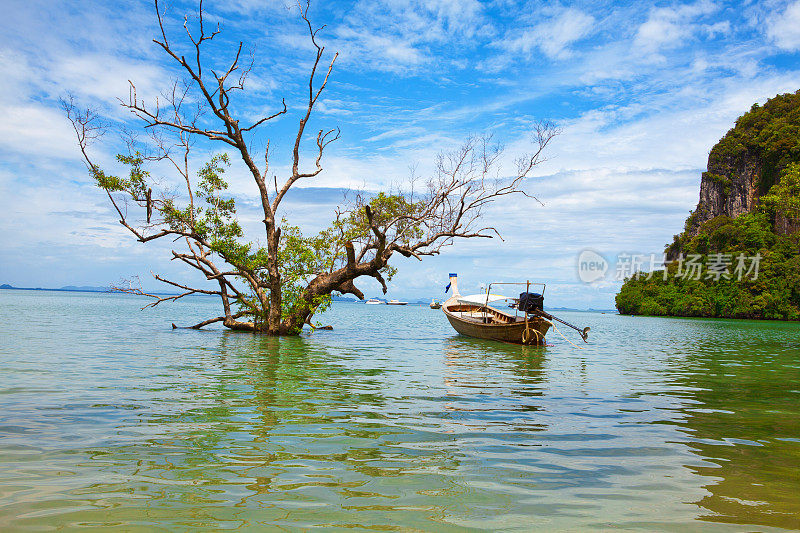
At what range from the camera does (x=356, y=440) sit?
20.5 feet

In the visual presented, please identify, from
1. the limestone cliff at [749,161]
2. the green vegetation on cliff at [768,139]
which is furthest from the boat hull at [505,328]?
the limestone cliff at [749,161]

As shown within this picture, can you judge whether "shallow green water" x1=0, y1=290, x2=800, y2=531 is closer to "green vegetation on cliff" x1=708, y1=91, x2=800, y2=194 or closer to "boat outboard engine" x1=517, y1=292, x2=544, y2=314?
"boat outboard engine" x1=517, y1=292, x2=544, y2=314

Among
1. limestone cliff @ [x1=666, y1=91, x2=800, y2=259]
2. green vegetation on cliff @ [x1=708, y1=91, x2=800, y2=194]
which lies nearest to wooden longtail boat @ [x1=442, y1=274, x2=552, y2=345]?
green vegetation on cliff @ [x1=708, y1=91, x2=800, y2=194]

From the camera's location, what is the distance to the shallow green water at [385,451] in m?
4.02

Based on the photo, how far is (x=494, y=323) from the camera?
2612 cm

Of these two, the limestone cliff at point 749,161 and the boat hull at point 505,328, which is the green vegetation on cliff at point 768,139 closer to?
the limestone cliff at point 749,161

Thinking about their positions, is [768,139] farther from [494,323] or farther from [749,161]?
[494,323]

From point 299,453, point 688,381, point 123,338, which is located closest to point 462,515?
point 299,453

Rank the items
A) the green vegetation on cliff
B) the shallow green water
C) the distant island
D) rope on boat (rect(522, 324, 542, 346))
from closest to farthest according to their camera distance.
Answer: the shallow green water, rope on boat (rect(522, 324, 542, 346)), the distant island, the green vegetation on cliff

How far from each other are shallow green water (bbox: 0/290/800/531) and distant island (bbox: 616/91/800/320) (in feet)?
234

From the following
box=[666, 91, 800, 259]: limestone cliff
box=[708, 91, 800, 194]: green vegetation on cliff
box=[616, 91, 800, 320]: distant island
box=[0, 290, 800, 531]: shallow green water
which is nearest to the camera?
box=[0, 290, 800, 531]: shallow green water

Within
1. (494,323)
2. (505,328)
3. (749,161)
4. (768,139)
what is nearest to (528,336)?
(505,328)

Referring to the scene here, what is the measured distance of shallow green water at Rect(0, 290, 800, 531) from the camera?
402cm

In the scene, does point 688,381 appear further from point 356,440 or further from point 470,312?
point 470,312
